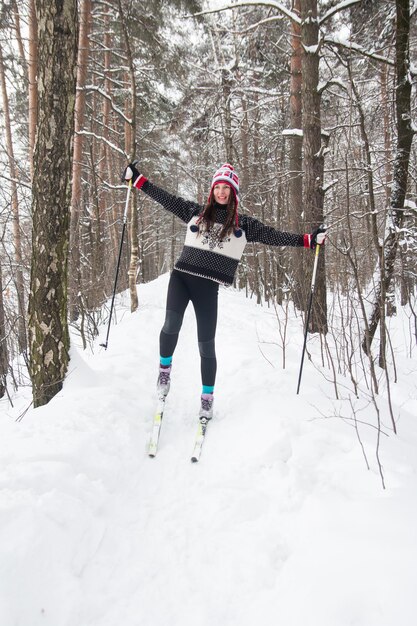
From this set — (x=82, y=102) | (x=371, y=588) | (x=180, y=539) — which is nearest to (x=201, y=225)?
→ (x=180, y=539)

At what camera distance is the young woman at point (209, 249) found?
302 cm

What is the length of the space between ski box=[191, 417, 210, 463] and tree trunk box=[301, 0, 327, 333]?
3.02 m

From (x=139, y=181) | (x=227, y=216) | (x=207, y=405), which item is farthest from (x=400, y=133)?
(x=207, y=405)

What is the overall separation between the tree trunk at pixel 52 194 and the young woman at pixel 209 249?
682 mm

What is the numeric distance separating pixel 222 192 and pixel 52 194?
1.50 meters

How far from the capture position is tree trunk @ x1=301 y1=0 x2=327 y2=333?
5367 mm

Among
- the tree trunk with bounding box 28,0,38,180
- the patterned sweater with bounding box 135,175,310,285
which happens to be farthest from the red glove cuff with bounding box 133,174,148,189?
the tree trunk with bounding box 28,0,38,180

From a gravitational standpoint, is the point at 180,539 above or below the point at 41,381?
below

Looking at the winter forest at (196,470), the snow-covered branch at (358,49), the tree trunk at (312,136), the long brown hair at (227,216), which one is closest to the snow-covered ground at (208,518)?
the winter forest at (196,470)

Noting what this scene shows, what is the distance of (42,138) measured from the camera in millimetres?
2939

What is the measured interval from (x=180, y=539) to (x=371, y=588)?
3.39ft

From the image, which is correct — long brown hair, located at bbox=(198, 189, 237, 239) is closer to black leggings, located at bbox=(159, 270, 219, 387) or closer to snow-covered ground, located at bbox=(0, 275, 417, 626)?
black leggings, located at bbox=(159, 270, 219, 387)

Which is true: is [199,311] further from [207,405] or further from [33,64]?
[33,64]

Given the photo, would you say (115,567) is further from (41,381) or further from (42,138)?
(42,138)
